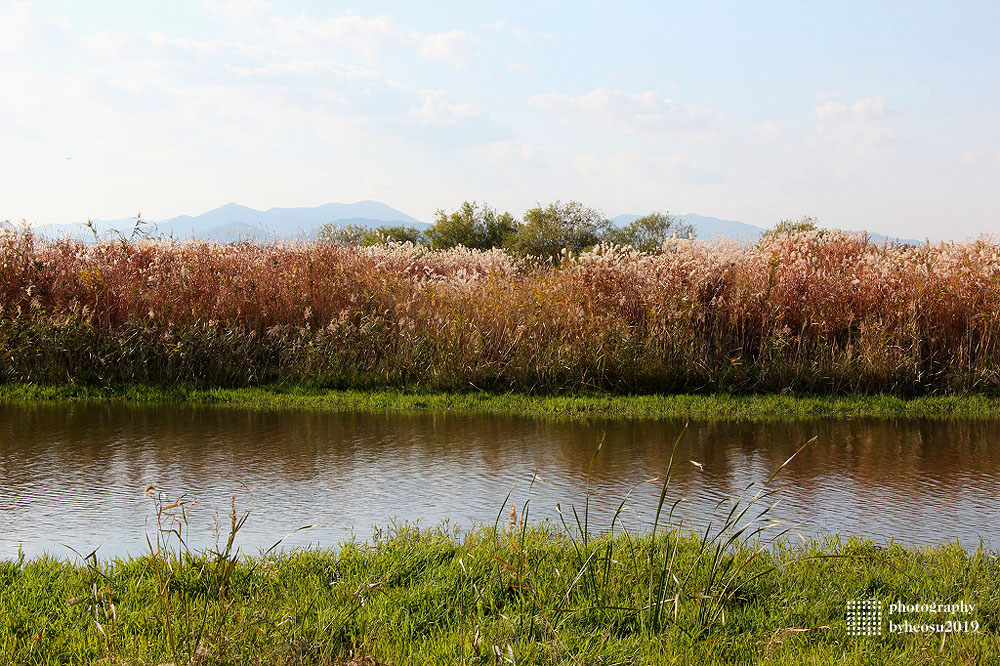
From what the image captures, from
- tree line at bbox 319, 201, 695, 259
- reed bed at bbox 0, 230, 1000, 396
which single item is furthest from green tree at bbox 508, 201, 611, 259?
reed bed at bbox 0, 230, 1000, 396

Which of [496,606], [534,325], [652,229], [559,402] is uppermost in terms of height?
[652,229]

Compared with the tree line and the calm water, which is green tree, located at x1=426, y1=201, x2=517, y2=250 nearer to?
the tree line

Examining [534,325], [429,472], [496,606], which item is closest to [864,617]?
[496,606]

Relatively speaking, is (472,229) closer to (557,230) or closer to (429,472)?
(557,230)

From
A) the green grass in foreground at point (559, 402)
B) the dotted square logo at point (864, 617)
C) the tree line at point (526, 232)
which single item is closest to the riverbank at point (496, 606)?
the dotted square logo at point (864, 617)

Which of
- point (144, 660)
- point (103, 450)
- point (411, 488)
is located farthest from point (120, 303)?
point (144, 660)

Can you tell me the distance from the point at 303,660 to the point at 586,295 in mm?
8841

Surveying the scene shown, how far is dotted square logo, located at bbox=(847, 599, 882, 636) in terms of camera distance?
4154 millimetres

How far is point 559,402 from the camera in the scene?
1070 cm

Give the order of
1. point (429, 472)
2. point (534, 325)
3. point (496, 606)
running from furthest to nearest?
1. point (534, 325)
2. point (429, 472)
3. point (496, 606)

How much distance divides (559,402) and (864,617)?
6515 mm

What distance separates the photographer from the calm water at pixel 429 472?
6.18m

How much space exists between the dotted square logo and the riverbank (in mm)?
36

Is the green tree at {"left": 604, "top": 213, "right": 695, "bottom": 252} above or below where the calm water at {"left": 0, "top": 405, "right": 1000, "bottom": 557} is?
above
